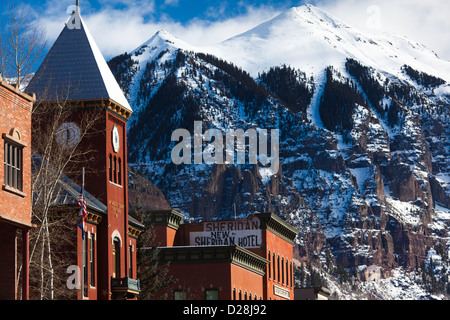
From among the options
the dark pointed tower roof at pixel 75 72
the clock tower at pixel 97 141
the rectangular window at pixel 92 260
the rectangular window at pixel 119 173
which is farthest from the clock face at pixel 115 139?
the rectangular window at pixel 92 260

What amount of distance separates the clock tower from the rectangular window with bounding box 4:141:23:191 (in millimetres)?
15092

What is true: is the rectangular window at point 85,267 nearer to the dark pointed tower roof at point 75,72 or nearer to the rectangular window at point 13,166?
the dark pointed tower roof at point 75,72

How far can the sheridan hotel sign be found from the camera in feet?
279

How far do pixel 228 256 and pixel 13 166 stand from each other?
38.4m

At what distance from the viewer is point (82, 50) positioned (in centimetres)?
6056

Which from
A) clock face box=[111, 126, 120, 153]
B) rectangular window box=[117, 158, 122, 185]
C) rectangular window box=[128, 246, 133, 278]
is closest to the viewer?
clock face box=[111, 126, 120, 153]

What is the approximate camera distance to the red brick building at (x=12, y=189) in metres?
36.2

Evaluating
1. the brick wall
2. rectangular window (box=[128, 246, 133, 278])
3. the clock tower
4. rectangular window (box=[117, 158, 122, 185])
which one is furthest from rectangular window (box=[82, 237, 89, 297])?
the brick wall

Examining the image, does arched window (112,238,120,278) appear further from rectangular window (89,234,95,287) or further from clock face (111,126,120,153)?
→ clock face (111,126,120,153)

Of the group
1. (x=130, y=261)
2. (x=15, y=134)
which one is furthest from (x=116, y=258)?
(x=15, y=134)

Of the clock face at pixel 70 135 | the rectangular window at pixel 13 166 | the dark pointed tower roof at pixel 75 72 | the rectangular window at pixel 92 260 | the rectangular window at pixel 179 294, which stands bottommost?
the rectangular window at pixel 179 294

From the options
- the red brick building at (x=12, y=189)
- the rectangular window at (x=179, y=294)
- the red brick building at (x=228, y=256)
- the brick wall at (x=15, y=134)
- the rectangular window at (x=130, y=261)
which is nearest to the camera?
the brick wall at (x=15, y=134)

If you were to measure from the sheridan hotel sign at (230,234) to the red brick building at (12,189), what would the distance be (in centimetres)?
4794
